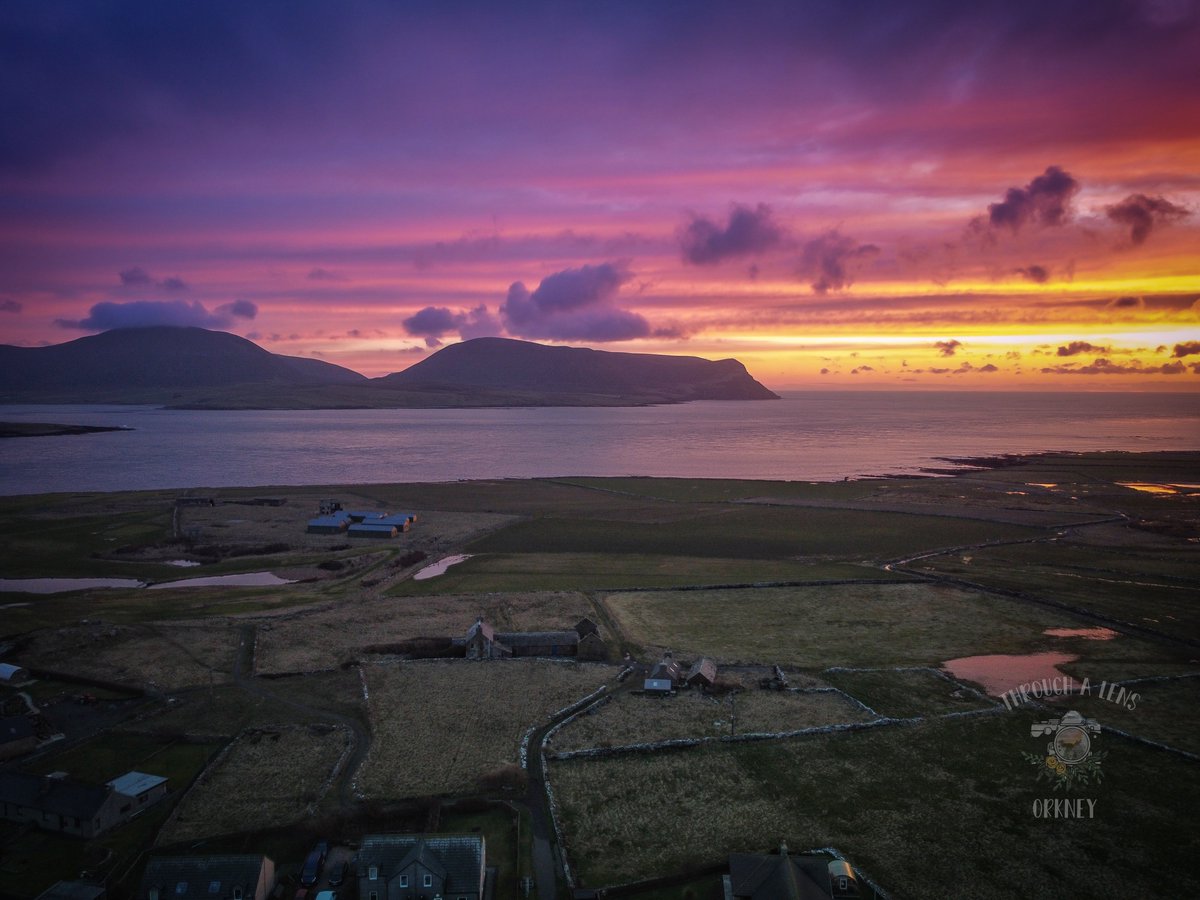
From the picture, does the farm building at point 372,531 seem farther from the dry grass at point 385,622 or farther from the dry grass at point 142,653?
the dry grass at point 142,653

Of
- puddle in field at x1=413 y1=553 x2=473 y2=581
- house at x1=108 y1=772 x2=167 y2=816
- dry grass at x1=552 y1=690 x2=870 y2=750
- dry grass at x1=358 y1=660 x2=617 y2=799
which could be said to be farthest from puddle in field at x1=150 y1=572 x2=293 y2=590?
dry grass at x1=552 y1=690 x2=870 y2=750

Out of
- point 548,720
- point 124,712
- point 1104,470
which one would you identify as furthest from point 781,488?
point 124,712

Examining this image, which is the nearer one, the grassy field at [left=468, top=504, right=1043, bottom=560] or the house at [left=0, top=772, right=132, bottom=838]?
the house at [left=0, top=772, right=132, bottom=838]

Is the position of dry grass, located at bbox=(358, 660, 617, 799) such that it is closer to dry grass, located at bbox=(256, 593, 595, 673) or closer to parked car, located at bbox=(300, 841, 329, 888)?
parked car, located at bbox=(300, 841, 329, 888)

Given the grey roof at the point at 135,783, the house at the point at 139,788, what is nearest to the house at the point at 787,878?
the house at the point at 139,788

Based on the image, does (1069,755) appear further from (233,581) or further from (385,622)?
(233,581)

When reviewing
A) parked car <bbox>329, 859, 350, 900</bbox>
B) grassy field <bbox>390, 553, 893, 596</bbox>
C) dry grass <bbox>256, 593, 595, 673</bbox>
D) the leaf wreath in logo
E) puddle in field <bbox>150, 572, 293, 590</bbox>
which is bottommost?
puddle in field <bbox>150, 572, 293, 590</bbox>
